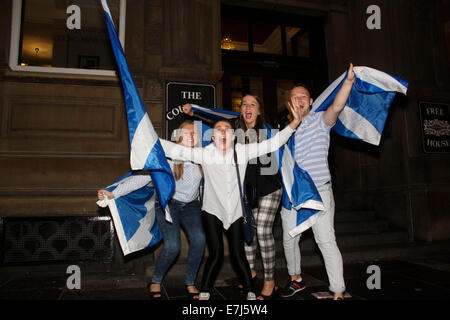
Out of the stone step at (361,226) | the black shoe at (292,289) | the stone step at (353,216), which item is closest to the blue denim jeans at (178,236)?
the black shoe at (292,289)

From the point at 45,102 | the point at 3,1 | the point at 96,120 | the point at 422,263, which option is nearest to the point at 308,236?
the point at 422,263

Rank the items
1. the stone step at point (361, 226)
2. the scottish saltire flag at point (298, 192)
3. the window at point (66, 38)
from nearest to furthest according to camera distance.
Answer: the scottish saltire flag at point (298, 192)
the window at point (66, 38)
the stone step at point (361, 226)

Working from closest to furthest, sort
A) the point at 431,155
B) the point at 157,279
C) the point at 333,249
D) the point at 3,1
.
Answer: the point at 333,249, the point at 157,279, the point at 3,1, the point at 431,155

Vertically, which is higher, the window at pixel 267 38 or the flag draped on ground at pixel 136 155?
the window at pixel 267 38

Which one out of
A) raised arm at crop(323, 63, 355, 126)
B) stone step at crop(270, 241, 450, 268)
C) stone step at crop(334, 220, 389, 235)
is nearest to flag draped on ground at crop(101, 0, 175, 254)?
raised arm at crop(323, 63, 355, 126)

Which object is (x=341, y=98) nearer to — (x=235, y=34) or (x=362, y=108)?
(x=362, y=108)

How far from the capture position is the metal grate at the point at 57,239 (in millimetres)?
4352

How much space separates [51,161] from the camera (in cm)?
460

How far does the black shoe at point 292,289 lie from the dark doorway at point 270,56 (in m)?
3.65

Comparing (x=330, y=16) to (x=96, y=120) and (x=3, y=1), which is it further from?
(x=3, y=1)

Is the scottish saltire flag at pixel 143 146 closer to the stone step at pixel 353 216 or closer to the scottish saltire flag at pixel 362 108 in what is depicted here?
the scottish saltire flag at pixel 362 108

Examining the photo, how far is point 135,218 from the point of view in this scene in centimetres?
319

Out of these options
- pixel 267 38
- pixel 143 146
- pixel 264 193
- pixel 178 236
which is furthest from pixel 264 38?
pixel 178 236
